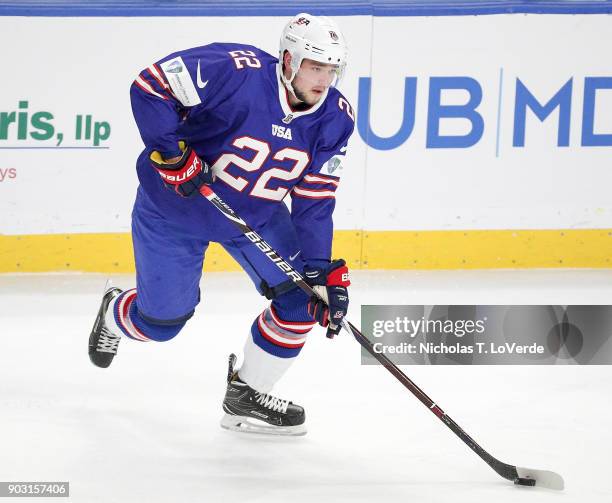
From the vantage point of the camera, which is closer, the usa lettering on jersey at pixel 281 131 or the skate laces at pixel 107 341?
the usa lettering on jersey at pixel 281 131

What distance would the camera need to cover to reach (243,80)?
9.66 feet

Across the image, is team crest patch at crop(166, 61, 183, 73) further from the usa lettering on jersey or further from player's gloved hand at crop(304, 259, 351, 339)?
player's gloved hand at crop(304, 259, 351, 339)

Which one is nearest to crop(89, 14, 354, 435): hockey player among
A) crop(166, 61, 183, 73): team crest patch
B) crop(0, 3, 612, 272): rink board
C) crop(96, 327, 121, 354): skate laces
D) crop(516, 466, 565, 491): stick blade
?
crop(166, 61, 183, 73): team crest patch

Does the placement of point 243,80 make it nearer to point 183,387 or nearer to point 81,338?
point 183,387

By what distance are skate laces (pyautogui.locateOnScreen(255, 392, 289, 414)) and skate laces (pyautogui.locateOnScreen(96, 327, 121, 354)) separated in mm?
578

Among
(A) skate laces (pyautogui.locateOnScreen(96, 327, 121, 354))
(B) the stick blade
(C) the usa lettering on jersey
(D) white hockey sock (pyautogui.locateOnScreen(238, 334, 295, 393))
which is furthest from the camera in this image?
(A) skate laces (pyautogui.locateOnScreen(96, 327, 121, 354))

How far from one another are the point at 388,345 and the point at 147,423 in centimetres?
129

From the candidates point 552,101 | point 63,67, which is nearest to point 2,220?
point 63,67

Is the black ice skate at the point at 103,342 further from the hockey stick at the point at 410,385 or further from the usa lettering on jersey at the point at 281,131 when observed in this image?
the usa lettering on jersey at the point at 281,131

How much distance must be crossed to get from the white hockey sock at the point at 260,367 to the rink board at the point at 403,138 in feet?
6.69

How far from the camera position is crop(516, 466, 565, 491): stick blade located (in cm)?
280

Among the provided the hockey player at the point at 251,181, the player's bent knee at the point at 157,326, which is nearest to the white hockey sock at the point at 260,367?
the hockey player at the point at 251,181

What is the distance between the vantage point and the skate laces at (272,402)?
3.29m

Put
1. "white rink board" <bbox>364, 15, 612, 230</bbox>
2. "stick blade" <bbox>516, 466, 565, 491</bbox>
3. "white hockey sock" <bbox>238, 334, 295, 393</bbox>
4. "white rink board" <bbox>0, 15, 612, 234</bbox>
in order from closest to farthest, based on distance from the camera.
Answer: "stick blade" <bbox>516, 466, 565, 491</bbox>
"white hockey sock" <bbox>238, 334, 295, 393</bbox>
"white rink board" <bbox>0, 15, 612, 234</bbox>
"white rink board" <bbox>364, 15, 612, 230</bbox>
